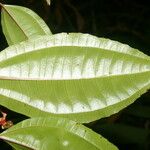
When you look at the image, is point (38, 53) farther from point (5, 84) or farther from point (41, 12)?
point (41, 12)

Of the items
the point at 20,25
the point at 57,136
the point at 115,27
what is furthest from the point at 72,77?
the point at 115,27

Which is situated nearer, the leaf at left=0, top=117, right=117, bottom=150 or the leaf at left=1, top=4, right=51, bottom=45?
the leaf at left=0, top=117, right=117, bottom=150

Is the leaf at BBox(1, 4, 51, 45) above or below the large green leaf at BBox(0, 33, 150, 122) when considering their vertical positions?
above

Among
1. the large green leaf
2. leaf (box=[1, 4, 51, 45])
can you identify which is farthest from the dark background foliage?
the large green leaf

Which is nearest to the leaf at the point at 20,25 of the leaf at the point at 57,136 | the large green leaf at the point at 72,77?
the large green leaf at the point at 72,77

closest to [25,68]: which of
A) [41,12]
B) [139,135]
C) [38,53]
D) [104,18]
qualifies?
[38,53]

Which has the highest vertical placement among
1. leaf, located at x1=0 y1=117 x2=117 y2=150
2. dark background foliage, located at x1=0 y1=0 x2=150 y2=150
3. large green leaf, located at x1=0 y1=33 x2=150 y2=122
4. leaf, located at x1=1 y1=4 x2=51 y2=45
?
leaf, located at x1=1 y1=4 x2=51 y2=45

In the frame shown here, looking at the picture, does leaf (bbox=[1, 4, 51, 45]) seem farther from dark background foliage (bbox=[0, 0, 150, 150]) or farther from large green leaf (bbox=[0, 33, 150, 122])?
dark background foliage (bbox=[0, 0, 150, 150])
